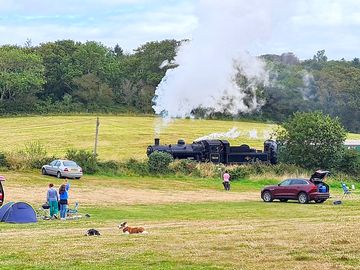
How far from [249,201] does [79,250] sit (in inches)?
914

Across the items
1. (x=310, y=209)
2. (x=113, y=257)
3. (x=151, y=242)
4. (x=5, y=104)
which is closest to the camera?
(x=113, y=257)

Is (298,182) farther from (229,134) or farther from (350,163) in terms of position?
(229,134)

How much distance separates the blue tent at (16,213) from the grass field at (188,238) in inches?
24.7

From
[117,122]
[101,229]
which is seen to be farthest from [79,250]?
[117,122]

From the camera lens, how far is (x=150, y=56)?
10188 cm

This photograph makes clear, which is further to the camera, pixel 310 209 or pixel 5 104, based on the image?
pixel 5 104

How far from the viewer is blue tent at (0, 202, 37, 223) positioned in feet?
88.0

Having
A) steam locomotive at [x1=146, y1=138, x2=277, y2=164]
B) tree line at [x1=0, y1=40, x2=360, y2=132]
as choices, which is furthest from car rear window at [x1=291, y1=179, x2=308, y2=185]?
tree line at [x1=0, y1=40, x2=360, y2=132]

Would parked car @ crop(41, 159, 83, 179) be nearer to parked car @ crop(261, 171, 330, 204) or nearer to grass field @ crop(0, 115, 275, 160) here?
grass field @ crop(0, 115, 275, 160)

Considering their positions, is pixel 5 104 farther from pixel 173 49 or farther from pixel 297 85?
pixel 297 85

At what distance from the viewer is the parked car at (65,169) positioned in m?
49.5

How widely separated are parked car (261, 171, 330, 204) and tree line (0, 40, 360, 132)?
162 feet

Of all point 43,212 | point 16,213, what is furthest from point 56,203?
point 16,213

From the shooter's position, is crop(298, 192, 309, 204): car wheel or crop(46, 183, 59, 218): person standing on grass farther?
crop(298, 192, 309, 204): car wheel
